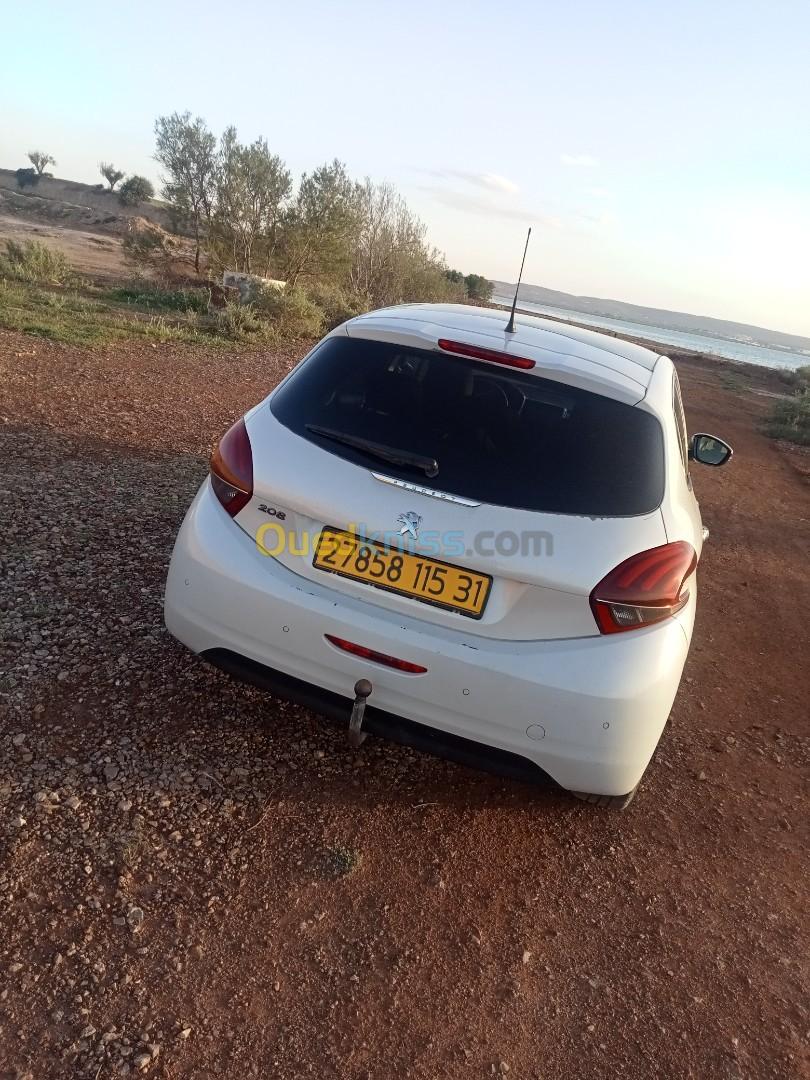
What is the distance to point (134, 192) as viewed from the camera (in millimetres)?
62312

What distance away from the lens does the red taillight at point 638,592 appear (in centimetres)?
229

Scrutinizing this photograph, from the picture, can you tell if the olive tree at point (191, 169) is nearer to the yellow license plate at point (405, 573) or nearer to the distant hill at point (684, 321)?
the yellow license plate at point (405, 573)

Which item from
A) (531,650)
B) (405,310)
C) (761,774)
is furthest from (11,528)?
(761,774)

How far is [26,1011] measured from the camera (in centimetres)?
182

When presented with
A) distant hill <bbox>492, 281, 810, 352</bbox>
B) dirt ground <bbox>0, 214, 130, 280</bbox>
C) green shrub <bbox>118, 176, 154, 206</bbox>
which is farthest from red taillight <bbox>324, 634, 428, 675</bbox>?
distant hill <bbox>492, 281, 810, 352</bbox>

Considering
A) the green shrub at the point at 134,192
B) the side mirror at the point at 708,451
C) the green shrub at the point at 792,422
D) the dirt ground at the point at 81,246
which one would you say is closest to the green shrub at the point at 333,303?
the dirt ground at the point at 81,246

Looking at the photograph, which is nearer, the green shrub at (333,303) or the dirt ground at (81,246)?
the green shrub at (333,303)

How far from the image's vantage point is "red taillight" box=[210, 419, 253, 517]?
102 inches

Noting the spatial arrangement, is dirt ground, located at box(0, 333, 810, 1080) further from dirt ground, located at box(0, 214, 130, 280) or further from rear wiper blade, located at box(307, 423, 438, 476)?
dirt ground, located at box(0, 214, 130, 280)

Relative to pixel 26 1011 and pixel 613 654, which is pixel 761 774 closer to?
pixel 613 654

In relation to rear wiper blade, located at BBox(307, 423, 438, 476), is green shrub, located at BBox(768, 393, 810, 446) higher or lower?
lower

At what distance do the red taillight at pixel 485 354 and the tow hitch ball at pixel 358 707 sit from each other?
1187 millimetres

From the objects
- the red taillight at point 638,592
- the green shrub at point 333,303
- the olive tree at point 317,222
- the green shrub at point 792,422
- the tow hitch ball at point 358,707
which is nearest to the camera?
the red taillight at point 638,592

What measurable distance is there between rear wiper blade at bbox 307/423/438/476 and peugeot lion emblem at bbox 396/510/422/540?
170mm
